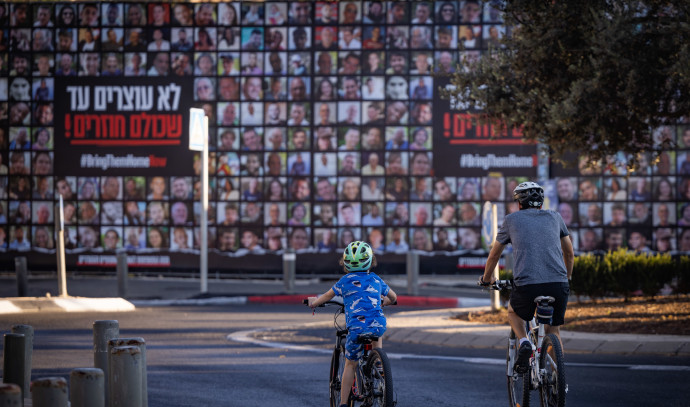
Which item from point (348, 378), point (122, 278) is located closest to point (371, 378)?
point (348, 378)

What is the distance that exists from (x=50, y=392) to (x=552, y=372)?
350 centimetres

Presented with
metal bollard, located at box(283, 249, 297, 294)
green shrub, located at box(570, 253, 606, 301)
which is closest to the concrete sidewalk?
metal bollard, located at box(283, 249, 297, 294)

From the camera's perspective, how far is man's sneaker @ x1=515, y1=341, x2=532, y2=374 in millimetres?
8273

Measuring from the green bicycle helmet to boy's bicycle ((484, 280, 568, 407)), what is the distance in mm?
1151

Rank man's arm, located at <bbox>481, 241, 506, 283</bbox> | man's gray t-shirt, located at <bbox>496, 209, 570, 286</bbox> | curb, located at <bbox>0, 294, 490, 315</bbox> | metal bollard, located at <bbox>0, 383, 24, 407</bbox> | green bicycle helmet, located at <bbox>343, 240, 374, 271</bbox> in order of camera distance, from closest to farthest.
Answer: metal bollard, located at <bbox>0, 383, 24, 407</bbox>, green bicycle helmet, located at <bbox>343, 240, 374, 271</bbox>, man's gray t-shirt, located at <bbox>496, 209, 570, 286</bbox>, man's arm, located at <bbox>481, 241, 506, 283</bbox>, curb, located at <bbox>0, 294, 490, 315</bbox>

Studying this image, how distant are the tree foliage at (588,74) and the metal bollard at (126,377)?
821cm

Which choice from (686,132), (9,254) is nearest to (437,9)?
(686,132)

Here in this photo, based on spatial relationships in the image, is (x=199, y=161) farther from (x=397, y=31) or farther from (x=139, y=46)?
(x=397, y=31)

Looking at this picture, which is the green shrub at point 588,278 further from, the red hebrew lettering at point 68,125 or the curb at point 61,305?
the red hebrew lettering at point 68,125

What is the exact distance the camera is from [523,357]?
A: 27.3ft

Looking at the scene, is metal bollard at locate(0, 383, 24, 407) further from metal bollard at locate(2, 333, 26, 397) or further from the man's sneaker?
the man's sneaker

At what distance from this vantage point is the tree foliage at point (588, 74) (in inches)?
567

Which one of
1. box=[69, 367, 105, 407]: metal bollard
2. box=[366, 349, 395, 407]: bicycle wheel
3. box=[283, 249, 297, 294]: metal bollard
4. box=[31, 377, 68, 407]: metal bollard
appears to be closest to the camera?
box=[31, 377, 68, 407]: metal bollard

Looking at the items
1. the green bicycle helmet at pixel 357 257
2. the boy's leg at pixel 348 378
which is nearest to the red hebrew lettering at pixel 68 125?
the green bicycle helmet at pixel 357 257
